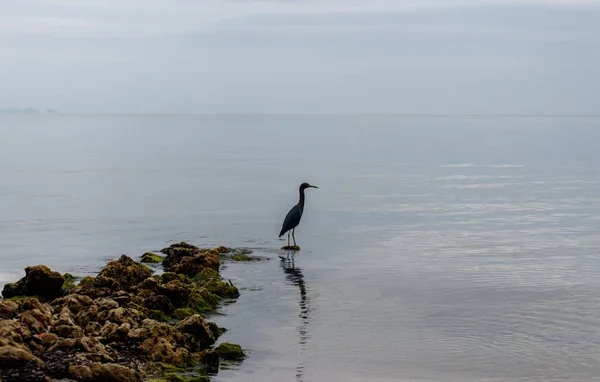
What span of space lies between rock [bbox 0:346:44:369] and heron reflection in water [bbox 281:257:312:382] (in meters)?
5.56

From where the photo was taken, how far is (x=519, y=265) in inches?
1284

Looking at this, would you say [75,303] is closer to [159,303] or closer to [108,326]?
[159,303]

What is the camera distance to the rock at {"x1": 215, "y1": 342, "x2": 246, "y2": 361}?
19984 millimetres

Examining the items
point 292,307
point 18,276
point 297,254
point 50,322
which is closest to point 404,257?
point 297,254

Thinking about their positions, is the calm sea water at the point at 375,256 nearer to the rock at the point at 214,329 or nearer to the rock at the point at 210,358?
the rock at the point at 214,329

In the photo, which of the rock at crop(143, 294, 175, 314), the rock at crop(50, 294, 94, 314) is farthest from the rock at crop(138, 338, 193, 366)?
the rock at crop(143, 294, 175, 314)

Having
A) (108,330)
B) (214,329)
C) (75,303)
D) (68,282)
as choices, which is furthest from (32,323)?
(68,282)

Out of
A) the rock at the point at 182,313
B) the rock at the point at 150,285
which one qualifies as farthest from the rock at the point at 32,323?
the rock at the point at 150,285

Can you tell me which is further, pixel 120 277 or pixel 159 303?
pixel 120 277

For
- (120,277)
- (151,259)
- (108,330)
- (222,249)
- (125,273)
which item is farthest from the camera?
(222,249)

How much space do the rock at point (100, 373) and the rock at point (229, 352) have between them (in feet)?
11.2

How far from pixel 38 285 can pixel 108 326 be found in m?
6.12

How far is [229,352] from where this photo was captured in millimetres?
20031

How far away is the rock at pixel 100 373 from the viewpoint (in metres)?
16.7
